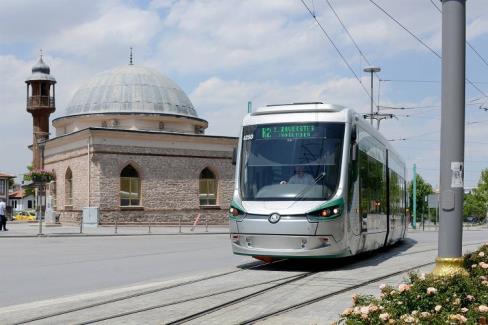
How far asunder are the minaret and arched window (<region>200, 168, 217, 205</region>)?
19.9 metres

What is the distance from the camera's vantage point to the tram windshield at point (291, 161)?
45.6 feet

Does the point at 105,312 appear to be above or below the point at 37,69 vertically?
below

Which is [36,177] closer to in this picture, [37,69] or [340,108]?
[340,108]

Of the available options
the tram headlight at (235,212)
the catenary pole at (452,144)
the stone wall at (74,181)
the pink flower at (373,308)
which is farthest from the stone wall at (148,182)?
the pink flower at (373,308)

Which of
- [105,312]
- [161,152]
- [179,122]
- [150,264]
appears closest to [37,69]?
[179,122]

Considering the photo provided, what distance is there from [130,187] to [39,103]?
21.0m

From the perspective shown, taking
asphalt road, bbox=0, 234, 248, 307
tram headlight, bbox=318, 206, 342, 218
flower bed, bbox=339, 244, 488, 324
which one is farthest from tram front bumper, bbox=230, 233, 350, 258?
flower bed, bbox=339, 244, 488, 324

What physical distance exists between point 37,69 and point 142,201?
23.4 m

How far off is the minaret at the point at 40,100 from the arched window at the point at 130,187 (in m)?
19.8

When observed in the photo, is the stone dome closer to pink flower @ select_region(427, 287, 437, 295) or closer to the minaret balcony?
the minaret balcony

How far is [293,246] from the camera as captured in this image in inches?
534

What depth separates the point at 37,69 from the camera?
63.7 m

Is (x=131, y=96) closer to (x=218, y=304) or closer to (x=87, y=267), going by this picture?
(x=87, y=267)

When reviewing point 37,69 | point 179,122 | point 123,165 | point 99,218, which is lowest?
point 99,218
